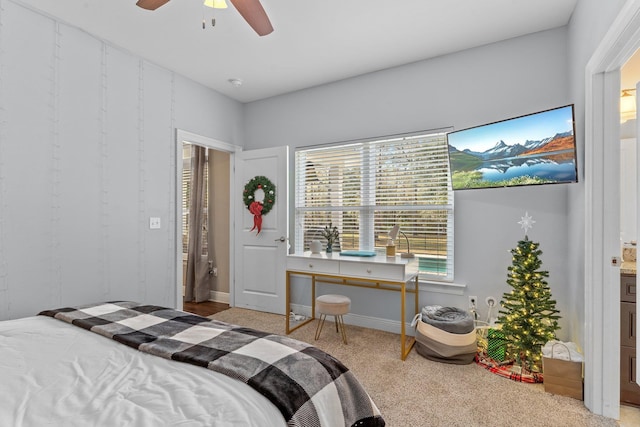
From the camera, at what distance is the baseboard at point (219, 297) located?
15.3 feet

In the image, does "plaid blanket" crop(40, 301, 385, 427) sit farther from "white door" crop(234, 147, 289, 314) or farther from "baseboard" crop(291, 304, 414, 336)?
"white door" crop(234, 147, 289, 314)

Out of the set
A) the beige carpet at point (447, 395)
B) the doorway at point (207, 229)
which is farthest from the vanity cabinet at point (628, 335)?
the doorway at point (207, 229)

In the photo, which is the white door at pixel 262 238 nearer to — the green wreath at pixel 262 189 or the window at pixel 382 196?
the green wreath at pixel 262 189

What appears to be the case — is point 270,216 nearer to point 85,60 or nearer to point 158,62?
point 158,62

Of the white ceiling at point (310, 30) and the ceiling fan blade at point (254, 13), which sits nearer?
the ceiling fan blade at point (254, 13)

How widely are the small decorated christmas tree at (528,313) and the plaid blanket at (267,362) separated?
66.5 inches

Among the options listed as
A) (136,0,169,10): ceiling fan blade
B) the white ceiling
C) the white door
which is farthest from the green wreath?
(136,0,169,10): ceiling fan blade

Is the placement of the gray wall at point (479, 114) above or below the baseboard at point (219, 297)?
Result: above

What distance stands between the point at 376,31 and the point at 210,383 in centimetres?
282

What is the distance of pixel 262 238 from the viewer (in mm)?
4035

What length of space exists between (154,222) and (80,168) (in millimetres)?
805

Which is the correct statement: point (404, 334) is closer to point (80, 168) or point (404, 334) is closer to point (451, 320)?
point (451, 320)

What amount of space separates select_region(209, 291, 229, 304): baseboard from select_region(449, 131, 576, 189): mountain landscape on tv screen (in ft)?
11.3

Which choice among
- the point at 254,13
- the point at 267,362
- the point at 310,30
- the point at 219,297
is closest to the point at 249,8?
the point at 254,13
